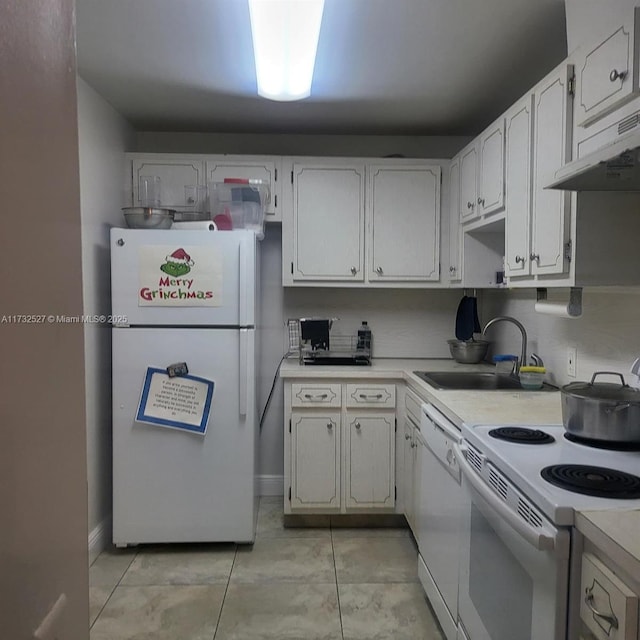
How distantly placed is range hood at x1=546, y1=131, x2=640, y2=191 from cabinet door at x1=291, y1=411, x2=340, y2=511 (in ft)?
5.85

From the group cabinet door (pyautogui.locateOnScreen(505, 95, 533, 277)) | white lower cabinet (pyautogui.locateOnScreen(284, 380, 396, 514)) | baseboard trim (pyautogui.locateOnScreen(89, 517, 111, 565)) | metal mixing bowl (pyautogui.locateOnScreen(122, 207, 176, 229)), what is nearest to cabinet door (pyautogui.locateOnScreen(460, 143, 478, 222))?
cabinet door (pyautogui.locateOnScreen(505, 95, 533, 277))

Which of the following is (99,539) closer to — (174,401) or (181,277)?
(174,401)

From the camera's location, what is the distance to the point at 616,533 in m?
0.96

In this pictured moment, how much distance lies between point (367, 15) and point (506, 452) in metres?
1.63

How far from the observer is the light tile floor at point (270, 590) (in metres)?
2.09

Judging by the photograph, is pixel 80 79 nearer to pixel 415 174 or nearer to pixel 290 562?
pixel 415 174

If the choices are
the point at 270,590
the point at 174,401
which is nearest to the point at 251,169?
the point at 174,401

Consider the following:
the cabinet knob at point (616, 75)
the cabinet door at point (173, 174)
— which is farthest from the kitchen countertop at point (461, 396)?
the cabinet door at point (173, 174)

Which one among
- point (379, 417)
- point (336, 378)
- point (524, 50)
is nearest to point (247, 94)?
point (524, 50)

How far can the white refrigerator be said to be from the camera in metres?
2.60

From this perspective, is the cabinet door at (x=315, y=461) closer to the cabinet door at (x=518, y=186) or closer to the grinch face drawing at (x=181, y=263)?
the grinch face drawing at (x=181, y=263)

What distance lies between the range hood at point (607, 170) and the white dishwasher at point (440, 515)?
0.90 metres

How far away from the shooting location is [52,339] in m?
0.60

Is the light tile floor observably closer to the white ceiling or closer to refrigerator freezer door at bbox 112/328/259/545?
refrigerator freezer door at bbox 112/328/259/545
